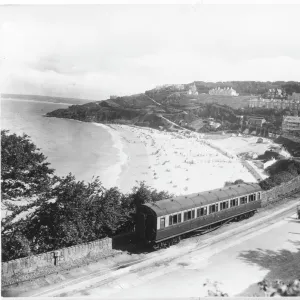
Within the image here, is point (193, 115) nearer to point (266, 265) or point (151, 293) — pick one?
point (266, 265)

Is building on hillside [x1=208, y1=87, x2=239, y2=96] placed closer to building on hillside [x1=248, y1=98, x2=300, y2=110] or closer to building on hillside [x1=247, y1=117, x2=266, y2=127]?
building on hillside [x1=248, y1=98, x2=300, y2=110]

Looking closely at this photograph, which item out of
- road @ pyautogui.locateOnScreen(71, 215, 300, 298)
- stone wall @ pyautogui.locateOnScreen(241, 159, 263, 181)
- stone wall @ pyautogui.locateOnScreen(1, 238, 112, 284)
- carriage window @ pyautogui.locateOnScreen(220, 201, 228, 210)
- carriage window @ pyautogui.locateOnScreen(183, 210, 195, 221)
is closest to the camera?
road @ pyautogui.locateOnScreen(71, 215, 300, 298)

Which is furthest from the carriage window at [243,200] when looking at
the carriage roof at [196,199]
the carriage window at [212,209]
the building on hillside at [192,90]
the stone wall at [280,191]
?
the building on hillside at [192,90]

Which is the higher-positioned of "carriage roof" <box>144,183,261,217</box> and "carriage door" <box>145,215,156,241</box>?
"carriage roof" <box>144,183,261,217</box>

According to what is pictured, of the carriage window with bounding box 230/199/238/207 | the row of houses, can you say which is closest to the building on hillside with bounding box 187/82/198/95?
the row of houses

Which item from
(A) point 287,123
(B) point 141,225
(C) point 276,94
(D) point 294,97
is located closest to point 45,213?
(B) point 141,225

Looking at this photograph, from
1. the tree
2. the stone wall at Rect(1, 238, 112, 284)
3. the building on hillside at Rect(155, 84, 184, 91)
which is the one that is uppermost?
the building on hillside at Rect(155, 84, 184, 91)

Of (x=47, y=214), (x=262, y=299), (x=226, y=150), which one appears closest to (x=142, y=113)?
(x=226, y=150)
